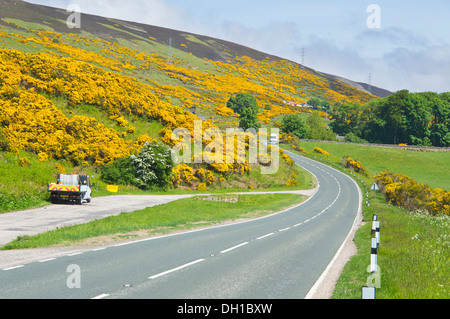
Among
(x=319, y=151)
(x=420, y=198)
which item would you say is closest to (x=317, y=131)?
(x=319, y=151)

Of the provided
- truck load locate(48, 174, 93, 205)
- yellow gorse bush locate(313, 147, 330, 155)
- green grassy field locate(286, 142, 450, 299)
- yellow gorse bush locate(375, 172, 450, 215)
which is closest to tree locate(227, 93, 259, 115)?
yellow gorse bush locate(313, 147, 330, 155)

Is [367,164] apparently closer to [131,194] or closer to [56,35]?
[131,194]

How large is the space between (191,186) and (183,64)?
4108 inches

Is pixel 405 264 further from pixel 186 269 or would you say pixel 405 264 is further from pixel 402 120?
pixel 402 120

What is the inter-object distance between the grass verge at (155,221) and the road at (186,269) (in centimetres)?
214

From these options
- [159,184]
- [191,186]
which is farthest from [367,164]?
[159,184]

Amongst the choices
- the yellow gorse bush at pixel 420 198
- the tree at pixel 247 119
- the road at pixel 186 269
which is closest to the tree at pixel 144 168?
the road at pixel 186 269

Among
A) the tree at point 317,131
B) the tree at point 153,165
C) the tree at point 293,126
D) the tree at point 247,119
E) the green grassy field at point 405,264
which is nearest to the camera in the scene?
the green grassy field at point 405,264

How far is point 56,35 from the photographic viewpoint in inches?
4247

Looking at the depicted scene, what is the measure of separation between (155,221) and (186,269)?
10500 millimetres

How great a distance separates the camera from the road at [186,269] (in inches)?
Answer: 308

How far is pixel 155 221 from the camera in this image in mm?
20141

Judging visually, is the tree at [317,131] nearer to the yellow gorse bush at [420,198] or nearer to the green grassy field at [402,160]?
the green grassy field at [402,160]

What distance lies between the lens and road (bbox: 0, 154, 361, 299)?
7834 mm
